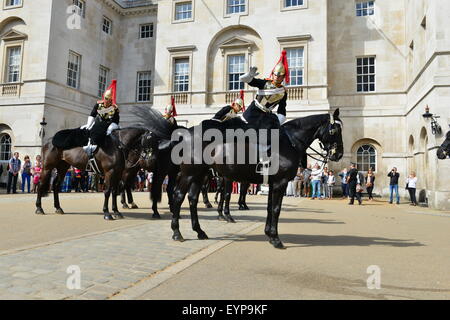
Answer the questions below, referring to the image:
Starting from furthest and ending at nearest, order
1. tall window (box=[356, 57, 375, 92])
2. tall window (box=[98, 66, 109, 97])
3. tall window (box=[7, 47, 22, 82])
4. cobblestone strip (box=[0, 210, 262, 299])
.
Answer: tall window (box=[98, 66, 109, 97])
tall window (box=[7, 47, 22, 82])
tall window (box=[356, 57, 375, 92])
cobblestone strip (box=[0, 210, 262, 299])

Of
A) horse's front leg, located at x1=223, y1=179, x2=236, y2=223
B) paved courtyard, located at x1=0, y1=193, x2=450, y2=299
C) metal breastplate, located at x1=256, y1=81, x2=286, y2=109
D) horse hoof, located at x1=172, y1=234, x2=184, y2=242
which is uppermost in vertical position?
metal breastplate, located at x1=256, y1=81, x2=286, y2=109

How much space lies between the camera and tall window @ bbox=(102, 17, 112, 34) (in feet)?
92.1

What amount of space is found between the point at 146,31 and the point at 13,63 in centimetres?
1061

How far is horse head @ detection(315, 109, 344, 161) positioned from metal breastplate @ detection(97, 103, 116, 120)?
5.89m

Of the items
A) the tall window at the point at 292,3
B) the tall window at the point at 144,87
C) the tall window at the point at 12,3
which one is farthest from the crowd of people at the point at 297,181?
the tall window at the point at 12,3

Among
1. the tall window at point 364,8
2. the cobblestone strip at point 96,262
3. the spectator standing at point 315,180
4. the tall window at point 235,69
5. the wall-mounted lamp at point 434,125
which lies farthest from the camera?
the tall window at point 235,69

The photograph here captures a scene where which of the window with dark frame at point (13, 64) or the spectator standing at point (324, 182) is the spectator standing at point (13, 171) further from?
the spectator standing at point (324, 182)

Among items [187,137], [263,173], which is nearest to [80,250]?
[187,137]

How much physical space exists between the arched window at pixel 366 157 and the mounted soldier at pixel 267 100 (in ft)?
57.9

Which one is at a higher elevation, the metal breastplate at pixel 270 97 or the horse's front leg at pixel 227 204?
the metal breastplate at pixel 270 97

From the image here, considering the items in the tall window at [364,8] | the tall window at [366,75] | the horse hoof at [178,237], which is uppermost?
the tall window at [364,8]

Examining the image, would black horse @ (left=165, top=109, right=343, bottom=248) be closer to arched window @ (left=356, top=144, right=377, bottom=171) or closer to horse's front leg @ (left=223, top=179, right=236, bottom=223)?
horse's front leg @ (left=223, top=179, right=236, bottom=223)

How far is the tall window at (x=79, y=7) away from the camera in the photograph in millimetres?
24780

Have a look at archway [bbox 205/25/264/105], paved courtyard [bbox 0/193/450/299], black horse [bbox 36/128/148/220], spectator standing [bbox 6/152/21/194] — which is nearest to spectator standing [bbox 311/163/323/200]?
archway [bbox 205/25/264/105]
